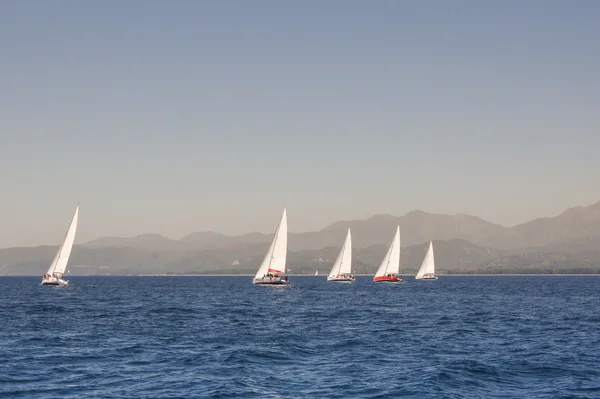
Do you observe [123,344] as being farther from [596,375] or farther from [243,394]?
[596,375]

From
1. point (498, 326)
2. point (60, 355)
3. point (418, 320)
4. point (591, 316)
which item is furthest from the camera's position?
point (591, 316)

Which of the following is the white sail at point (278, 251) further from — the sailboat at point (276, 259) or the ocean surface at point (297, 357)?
the ocean surface at point (297, 357)

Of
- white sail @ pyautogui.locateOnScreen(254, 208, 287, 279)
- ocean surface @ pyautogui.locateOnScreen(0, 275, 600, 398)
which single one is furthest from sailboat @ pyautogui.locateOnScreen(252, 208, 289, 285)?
ocean surface @ pyautogui.locateOnScreen(0, 275, 600, 398)

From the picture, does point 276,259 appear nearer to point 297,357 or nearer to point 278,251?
point 278,251

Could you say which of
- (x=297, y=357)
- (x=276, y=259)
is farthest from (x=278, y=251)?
(x=297, y=357)

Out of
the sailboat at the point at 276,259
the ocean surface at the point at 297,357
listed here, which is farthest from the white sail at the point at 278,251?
the ocean surface at the point at 297,357

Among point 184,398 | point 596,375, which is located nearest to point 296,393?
point 184,398

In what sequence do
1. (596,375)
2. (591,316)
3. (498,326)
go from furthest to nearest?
(591,316), (498,326), (596,375)

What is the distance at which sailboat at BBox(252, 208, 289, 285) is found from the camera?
490 ft

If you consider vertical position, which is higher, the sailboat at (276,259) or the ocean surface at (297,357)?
the sailboat at (276,259)

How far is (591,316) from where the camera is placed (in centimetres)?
7656

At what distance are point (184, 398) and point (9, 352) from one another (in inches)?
747

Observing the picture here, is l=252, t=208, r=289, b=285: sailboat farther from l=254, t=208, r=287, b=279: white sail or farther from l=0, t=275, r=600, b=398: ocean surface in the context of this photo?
l=0, t=275, r=600, b=398: ocean surface

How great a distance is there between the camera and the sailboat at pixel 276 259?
150m
